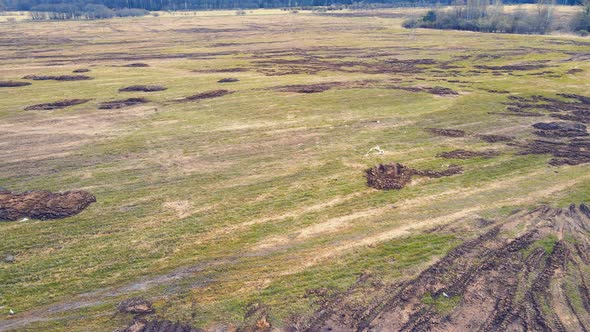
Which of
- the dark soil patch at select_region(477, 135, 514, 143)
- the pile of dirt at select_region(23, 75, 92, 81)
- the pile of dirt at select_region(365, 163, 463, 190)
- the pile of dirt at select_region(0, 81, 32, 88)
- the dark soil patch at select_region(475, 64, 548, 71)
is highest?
the dark soil patch at select_region(475, 64, 548, 71)

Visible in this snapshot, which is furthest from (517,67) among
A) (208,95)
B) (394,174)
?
(394,174)

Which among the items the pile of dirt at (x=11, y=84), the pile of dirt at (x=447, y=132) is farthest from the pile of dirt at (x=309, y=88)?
the pile of dirt at (x=11, y=84)

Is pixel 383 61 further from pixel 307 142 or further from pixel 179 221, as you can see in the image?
pixel 179 221

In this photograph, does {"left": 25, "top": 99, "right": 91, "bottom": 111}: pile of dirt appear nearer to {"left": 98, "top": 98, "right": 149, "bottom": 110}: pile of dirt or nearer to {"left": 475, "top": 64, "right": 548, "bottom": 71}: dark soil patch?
{"left": 98, "top": 98, "right": 149, "bottom": 110}: pile of dirt

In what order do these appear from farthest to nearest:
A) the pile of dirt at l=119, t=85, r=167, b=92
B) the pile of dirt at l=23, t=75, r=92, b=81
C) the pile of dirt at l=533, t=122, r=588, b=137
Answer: the pile of dirt at l=23, t=75, r=92, b=81 < the pile of dirt at l=119, t=85, r=167, b=92 < the pile of dirt at l=533, t=122, r=588, b=137

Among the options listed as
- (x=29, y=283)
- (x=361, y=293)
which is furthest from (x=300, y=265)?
(x=29, y=283)

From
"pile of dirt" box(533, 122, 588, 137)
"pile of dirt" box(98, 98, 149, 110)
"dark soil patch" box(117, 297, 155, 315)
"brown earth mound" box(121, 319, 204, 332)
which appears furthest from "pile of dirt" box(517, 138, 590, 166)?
"pile of dirt" box(98, 98, 149, 110)

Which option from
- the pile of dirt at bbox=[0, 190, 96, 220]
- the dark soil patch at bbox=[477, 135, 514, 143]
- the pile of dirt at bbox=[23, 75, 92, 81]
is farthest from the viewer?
the pile of dirt at bbox=[23, 75, 92, 81]

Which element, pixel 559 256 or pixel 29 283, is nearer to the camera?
pixel 29 283

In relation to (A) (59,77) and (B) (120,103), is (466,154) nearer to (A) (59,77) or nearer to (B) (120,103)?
(B) (120,103)
